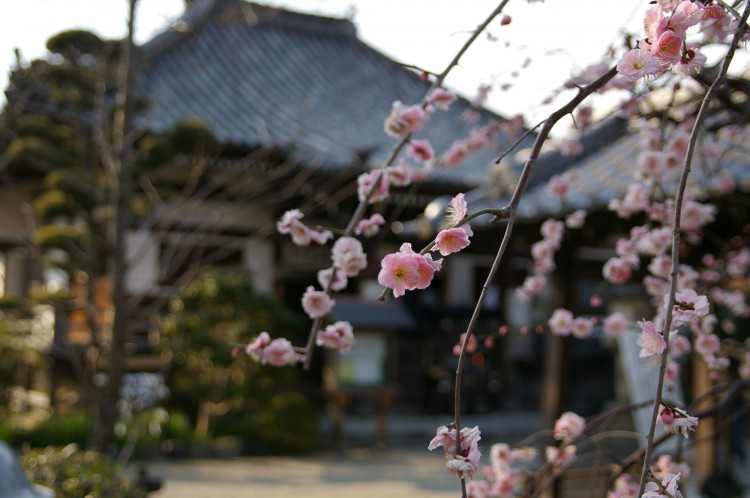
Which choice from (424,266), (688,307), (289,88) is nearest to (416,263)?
(424,266)

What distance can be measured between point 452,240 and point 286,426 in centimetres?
675

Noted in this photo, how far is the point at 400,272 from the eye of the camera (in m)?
1.16

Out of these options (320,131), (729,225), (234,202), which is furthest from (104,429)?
(320,131)

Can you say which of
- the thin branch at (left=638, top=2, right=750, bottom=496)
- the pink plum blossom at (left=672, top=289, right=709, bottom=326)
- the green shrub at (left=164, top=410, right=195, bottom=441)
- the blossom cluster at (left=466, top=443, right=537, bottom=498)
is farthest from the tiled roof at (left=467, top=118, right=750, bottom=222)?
the green shrub at (left=164, top=410, right=195, bottom=441)

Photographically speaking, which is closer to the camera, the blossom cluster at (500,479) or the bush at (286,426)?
the blossom cluster at (500,479)

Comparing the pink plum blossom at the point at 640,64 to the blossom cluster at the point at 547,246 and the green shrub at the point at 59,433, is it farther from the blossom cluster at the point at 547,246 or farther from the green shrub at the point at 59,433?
the green shrub at the point at 59,433

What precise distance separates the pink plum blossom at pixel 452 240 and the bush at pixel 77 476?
2.31 metres

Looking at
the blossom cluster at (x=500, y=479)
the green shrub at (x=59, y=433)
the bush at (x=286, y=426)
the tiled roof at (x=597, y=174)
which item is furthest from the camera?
the bush at (x=286, y=426)

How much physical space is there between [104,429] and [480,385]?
746 centimetres

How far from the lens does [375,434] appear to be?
346 inches

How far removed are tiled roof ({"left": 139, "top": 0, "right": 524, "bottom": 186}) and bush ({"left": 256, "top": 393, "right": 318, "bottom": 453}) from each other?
2.66 meters

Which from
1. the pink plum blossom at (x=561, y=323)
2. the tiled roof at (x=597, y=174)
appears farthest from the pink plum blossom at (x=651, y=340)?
the tiled roof at (x=597, y=174)

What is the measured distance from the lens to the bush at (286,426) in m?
7.50

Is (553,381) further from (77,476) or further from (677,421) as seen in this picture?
(677,421)
